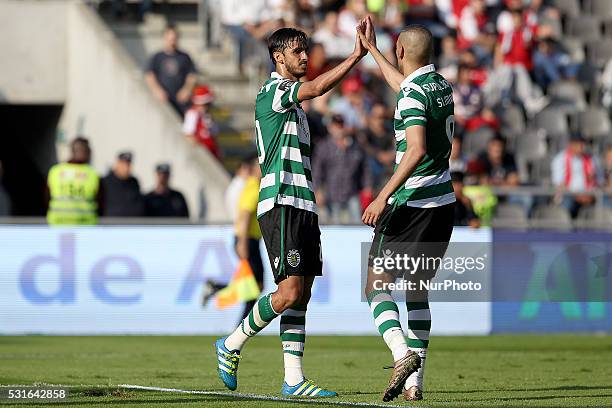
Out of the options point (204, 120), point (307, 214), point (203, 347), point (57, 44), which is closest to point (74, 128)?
point (57, 44)

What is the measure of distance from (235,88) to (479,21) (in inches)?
177

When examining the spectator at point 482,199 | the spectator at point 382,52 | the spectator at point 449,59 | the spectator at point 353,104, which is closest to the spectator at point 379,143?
the spectator at point 353,104

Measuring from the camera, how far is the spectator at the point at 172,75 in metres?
20.8

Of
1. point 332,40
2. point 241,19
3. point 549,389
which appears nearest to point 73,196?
point 332,40

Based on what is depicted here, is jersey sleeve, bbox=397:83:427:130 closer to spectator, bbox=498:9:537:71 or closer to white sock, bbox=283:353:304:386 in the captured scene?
white sock, bbox=283:353:304:386

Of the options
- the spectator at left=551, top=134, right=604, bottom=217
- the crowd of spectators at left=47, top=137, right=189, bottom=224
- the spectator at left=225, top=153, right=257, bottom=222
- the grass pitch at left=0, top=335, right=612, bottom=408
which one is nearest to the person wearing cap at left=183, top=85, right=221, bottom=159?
the crowd of spectators at left=47, top=137, right=189, bottom=224

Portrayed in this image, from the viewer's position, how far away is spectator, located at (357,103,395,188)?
1970cm

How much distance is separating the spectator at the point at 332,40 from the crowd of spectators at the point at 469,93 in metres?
0.02

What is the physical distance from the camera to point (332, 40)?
21984 millimetres

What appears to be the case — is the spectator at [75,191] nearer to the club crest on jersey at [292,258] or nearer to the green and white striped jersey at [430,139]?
the club crest on jersey at [292,258]

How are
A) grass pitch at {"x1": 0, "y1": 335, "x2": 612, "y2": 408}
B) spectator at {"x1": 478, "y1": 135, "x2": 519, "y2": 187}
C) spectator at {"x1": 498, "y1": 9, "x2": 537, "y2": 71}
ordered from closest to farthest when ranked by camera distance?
grass pitch at {"x1": 0, "y1": 335, "x2": 612, "y2": 408}
spectator at {"x1": 478, "y1": 135, "x2": 519, "y2": 187}
spectator at {"x1": 498, "y1": 9, "x2": 537, "y2": 71}

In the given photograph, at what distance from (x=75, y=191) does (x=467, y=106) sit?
23.8 ft

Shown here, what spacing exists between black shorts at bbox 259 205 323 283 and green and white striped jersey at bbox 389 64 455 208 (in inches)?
25.2

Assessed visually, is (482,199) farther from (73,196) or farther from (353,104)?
(73,196)
